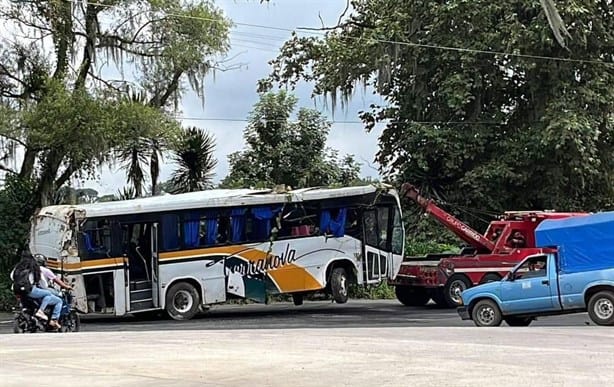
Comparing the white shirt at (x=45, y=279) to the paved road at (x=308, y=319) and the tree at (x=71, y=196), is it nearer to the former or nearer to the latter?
→ the paved road at (x=308, y=319)

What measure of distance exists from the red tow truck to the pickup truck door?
585cm

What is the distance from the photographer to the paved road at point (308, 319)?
20.1 m

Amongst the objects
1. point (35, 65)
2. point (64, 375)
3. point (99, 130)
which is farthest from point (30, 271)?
point (35, 65)

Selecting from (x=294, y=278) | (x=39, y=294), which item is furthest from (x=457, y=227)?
(x=39, y=294)

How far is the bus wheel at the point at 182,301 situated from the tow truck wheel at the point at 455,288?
6989mm

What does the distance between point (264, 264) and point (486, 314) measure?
7154 millimetres

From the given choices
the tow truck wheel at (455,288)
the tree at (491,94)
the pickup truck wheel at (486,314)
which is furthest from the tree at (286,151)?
the pickup truck wheel at (486,314)

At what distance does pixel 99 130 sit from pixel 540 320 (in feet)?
45.3

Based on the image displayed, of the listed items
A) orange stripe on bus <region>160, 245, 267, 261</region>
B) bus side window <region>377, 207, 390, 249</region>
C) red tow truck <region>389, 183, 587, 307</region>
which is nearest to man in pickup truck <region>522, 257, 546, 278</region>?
red tow truck <region>389, 183, 587, 307</region>

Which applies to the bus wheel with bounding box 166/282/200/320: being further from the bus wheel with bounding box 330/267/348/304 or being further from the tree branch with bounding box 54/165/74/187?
the tree branch with bounding box 54/165/74/187

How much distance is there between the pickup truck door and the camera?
58.4 ft

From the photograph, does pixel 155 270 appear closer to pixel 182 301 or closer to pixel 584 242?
pixel 182 301

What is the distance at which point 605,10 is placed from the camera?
3130cm

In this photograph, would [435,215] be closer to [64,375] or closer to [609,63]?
[609,63]
